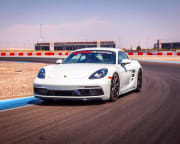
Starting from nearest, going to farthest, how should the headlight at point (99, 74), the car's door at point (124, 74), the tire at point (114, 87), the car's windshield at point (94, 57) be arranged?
the headlight at point (99, 74) < the tire at point (114, 87) < the car's door at point (124, 74) < the car's windshield at point (94, 57)

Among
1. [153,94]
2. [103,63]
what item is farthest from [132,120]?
[153,94]

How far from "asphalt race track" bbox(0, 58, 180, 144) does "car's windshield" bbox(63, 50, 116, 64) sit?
1.11 m

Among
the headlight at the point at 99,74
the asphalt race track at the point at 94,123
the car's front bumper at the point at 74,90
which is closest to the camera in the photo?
the asphalt race track at the point at 94,123

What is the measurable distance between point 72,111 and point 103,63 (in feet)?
6.14

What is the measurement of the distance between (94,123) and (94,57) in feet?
9.28

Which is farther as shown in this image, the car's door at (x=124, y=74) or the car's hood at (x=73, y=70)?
the car's door at (x=124, y=74)

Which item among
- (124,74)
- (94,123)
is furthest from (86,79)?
(124,74)

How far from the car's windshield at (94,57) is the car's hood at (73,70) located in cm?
48

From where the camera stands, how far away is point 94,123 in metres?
4.51

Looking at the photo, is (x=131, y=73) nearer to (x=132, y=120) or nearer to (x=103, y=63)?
(x=103, y=63)

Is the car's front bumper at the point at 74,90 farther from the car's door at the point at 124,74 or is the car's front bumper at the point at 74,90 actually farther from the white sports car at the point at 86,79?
the car's door at the point at 124,74

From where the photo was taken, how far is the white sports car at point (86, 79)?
567 cm

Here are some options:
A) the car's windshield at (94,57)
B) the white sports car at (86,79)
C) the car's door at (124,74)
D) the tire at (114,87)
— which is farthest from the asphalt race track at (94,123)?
the car's windshield at (94,57)

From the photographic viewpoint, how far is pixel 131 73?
301 inches
